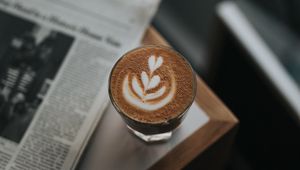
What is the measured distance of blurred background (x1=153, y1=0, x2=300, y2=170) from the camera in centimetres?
68

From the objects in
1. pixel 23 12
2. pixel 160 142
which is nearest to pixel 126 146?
pixel 160 142

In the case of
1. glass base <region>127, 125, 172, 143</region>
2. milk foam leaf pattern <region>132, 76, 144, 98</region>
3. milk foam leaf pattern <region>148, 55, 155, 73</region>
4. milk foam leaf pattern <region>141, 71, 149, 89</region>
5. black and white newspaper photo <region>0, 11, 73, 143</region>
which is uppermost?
milk foam leaf pattern <region>148, 55, 155, 73</region>

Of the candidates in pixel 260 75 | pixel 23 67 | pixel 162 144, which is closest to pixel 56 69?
pixel 23 67

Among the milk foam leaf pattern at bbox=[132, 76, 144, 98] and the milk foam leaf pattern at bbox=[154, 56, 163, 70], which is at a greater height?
the milk foam leaf pattern at bbox=[154, 56, 163, 70]

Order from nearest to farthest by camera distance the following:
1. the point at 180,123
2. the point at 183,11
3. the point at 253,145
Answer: the point at 180,123
the point at 253,145
the point at 183,11

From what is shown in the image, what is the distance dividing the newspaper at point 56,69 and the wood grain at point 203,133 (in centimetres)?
9

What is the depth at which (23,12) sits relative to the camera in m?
0.54

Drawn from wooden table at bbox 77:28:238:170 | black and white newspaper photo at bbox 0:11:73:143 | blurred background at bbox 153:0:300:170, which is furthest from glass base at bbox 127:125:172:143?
blurred background at bbox 153:0:300:170

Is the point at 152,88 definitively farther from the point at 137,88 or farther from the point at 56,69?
the point at 56,69

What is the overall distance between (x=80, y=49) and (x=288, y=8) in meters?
0.40

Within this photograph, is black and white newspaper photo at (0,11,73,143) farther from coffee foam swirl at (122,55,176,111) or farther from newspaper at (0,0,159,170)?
coffee foam swirl at (122,55,176,111)

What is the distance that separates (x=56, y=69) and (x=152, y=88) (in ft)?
0.44

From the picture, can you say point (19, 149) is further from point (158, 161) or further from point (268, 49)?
point (268, 49)

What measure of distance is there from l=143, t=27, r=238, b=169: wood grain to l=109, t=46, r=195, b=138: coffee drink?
4 centimetres
